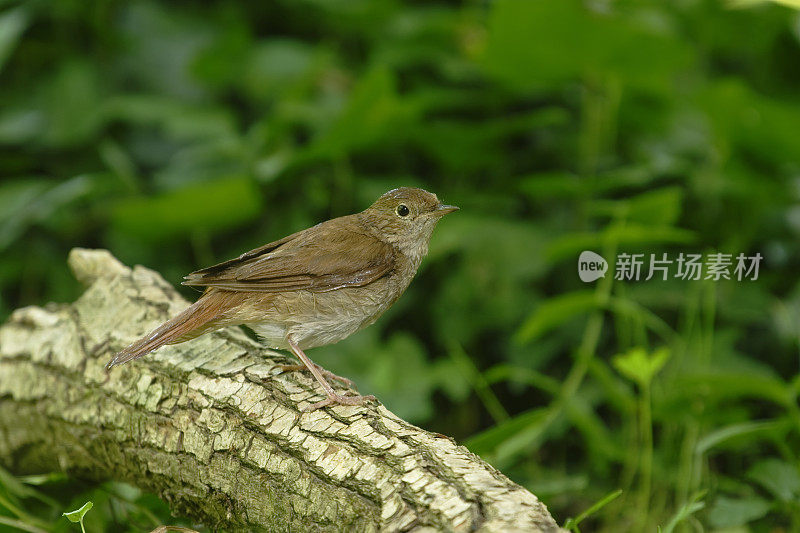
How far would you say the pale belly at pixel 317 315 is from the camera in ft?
8.26

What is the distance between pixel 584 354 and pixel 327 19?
3065 millimetres

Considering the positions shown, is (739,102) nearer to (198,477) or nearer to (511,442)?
(511,442)

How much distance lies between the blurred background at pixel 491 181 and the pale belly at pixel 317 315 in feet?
2.83

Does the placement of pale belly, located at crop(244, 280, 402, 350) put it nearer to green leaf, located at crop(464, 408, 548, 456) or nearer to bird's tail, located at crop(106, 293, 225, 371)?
bird's tail, located at crop(106, 293, 225, 371)

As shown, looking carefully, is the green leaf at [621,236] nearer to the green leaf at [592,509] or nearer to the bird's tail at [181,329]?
the green leaf at [592,509]

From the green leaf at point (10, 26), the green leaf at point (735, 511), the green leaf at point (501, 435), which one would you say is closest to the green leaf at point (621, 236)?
the green leaf at point (501, 435)

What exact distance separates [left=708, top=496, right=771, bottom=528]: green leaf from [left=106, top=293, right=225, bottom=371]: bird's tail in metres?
1.69

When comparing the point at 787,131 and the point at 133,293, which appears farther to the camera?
the point at 787,131

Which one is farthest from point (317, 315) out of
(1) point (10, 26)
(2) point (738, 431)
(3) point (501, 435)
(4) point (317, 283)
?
(1) point (10, 26)

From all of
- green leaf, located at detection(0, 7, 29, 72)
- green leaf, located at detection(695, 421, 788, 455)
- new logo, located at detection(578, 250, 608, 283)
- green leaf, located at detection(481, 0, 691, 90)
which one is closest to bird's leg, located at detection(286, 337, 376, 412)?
green leaf, located at detection(695, 421, 788, 455)

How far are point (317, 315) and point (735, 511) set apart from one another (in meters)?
1.51

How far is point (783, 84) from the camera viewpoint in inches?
197

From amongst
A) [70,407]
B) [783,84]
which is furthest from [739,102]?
[70,407]

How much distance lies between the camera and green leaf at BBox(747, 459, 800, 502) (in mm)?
2768
